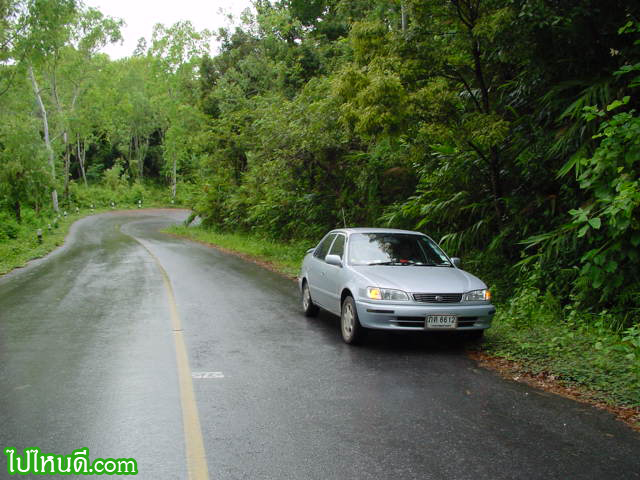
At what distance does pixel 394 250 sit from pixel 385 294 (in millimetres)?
1558

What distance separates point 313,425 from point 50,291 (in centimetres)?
1007

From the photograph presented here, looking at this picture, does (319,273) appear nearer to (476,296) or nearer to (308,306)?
(308,306)

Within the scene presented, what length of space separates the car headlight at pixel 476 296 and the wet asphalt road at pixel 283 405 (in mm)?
759

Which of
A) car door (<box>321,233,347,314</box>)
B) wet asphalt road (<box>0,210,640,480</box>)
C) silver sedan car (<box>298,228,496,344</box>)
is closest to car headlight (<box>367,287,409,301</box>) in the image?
silver sedan car (<box>298,228,496,344</box>)

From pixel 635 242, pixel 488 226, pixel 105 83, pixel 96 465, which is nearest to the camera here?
pixel 96 465

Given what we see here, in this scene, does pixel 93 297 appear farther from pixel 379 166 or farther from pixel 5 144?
pixel 5 144

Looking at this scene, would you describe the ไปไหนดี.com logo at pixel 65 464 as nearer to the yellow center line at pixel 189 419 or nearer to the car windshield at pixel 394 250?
the yellow center line at pixel 189 419

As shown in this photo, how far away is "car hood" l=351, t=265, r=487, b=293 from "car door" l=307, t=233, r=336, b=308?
1162mm

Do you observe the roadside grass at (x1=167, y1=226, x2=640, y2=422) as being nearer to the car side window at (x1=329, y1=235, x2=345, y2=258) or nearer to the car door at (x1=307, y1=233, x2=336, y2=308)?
the car side window at (x1=329, y1=235, x2=345, y2=258)

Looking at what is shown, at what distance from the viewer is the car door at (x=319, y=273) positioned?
9367 mm

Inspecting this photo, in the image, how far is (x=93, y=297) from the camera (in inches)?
473

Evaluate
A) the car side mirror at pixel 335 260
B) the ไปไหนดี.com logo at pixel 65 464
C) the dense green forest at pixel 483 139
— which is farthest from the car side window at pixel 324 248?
the ไปไหนดี.com logo at pixel 65 464

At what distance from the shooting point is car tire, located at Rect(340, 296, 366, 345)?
7.75 metres

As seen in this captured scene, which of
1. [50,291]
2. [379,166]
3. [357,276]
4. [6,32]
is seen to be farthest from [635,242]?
[6,32]
